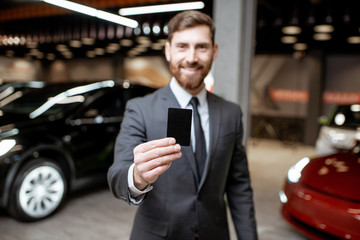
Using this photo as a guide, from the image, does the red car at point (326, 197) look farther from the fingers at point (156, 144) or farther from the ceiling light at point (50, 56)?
the ceiling light at point (50, 56)

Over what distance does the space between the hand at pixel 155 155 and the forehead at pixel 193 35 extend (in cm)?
52

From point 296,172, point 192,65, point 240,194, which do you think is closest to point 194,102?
point 192,65

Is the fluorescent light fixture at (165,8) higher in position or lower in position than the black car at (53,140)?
higher

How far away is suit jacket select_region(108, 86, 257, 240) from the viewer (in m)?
1.21

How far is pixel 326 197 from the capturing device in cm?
262

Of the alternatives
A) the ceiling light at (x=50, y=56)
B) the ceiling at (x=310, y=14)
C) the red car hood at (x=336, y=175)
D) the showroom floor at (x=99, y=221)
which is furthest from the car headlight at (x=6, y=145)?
the ceiling light at (x=50, y=56)

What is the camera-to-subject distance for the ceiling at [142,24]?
568 cm

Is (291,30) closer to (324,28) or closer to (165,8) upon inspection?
(324,28)

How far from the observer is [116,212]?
3.61 meters

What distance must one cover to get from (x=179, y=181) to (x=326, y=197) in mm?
1942

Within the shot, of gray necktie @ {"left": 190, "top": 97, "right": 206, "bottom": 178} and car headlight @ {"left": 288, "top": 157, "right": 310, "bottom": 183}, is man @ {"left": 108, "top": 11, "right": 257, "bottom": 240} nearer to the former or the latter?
gray necktie @ {"left": 190, "top": 97, "right": 206, "bottom": 178}

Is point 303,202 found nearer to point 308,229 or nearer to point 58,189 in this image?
point 308,229

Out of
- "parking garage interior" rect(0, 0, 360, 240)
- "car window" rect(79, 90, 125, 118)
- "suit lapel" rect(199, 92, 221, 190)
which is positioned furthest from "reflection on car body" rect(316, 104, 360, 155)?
"suit lapel" rect(199, 92, 221, 190)

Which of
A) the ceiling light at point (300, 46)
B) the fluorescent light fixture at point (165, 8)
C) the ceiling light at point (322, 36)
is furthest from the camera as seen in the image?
the ceiling light at point (300, 46)
